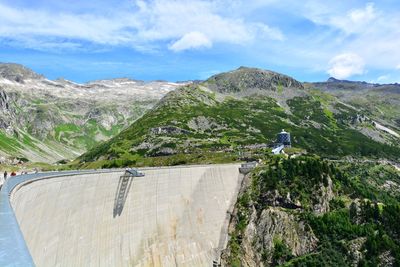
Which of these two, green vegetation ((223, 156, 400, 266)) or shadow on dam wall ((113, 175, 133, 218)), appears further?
green vegetation ((223, 156, 400, 266))

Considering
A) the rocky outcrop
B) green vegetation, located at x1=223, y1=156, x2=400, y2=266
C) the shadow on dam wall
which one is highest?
the rocky outcrop

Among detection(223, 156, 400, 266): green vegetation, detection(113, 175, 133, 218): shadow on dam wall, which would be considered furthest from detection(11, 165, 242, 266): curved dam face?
detection(223, 156, 400, 266): green vegetation

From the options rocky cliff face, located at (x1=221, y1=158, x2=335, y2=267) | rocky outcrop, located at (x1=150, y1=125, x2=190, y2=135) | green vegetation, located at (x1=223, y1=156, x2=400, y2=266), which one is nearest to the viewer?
rocky cliff face, located at (x1=221, y1=158, x2=335, y2=267)

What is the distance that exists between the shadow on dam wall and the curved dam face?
0.14m

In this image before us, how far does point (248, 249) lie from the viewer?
93000 millimetres

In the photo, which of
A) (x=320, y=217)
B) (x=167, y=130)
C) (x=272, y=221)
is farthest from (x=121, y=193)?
(x=167, y=130)

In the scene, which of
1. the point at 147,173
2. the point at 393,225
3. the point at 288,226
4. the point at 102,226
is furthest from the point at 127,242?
the point at 393,225

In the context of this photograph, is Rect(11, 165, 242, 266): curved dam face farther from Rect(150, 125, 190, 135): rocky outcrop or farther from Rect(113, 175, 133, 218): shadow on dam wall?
Rect(150, 125, 190, 135): rocky outcrop

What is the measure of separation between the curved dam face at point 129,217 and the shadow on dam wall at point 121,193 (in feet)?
0.47

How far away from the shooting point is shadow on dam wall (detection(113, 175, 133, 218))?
202 feet

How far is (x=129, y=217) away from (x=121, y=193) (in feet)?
12.0

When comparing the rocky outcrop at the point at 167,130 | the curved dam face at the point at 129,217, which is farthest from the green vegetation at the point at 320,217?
the rocky outcrop at the point at 167,130

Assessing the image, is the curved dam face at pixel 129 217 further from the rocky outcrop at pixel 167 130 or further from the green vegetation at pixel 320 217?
the rocky outcrop at pixel 167 130

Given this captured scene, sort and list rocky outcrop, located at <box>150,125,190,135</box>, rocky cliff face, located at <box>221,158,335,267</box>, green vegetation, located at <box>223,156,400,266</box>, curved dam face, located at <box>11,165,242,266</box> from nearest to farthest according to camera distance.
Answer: curved dam face, located at <box>11,165,242,266</box>
rocky cliff face, located at <box>221,158,335,267</box>
green vegetation, located at <box>223,156,400,266</box>
rocky outcrop, located at <box>150,125,190,135</box>
